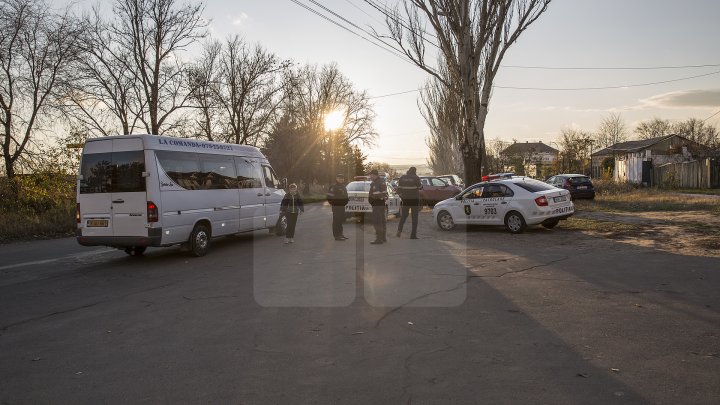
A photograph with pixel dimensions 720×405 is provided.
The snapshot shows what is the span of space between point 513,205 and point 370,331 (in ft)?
32.8

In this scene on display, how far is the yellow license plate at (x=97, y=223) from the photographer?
10797 mm

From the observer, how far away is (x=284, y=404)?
3793 millimetres

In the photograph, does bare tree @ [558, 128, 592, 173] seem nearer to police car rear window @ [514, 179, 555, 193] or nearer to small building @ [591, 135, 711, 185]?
small building @ [591, 135, 711, 185]

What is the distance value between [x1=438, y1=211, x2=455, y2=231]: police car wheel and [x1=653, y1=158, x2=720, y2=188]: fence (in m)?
25.9

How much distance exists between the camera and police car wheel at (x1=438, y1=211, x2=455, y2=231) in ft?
53.6

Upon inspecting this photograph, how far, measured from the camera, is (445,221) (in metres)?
16.5

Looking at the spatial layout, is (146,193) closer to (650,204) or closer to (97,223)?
(97,223)

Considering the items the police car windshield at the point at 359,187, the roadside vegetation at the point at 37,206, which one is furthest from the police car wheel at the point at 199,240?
the roadside vegetation at the point at 37,206

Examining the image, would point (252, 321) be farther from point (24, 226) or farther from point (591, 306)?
point (24, 226)

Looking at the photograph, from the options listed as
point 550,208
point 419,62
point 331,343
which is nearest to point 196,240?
point 331,343

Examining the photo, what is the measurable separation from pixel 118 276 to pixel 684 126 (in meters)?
86.3

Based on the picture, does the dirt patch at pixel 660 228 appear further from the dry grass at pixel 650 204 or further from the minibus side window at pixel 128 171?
the minibus side window at pixel 128 171

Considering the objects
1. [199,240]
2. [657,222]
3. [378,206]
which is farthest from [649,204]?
[199,240]

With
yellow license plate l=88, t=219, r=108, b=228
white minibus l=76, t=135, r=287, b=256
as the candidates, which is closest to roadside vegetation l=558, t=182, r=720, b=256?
white minibus l=76, t=135, r=287, b=256
